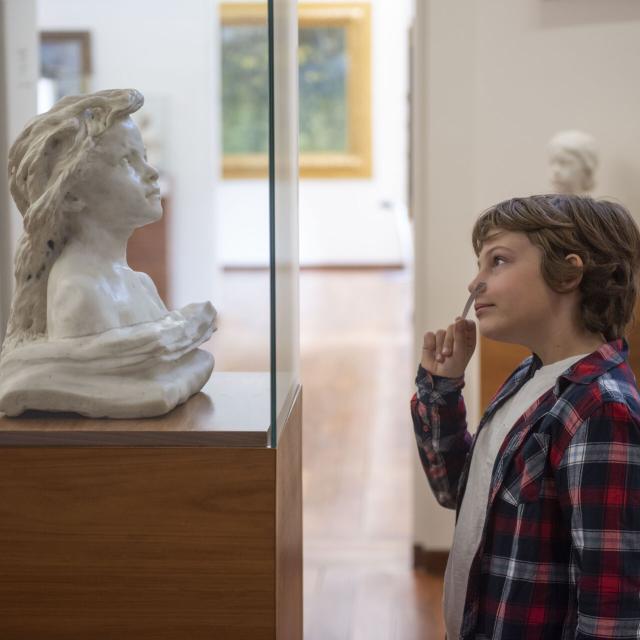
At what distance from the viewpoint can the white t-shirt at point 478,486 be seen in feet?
5.00

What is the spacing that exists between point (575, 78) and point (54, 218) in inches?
80.5

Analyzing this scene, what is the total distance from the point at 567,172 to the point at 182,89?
5.36 m

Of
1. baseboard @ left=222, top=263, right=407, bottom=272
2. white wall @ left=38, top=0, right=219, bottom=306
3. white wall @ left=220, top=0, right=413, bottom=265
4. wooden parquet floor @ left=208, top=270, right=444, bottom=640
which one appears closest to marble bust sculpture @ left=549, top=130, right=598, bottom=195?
wooden parquet floor @ left=208, top=270, right=444, bottom=640

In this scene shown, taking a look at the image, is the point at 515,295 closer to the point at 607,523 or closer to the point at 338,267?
the point at 607,523

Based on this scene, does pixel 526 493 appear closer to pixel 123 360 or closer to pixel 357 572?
pixel 123 360

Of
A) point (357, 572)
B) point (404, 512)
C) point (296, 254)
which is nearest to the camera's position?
point (296, 254)

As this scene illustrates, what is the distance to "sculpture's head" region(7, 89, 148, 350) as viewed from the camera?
62.1 inches

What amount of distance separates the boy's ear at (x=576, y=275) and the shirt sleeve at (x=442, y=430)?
0.26m

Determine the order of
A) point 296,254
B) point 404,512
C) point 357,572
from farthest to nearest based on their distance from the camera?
1. point 404,512
2. point 357,572
3. point 296,254

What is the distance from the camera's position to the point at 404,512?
402cm

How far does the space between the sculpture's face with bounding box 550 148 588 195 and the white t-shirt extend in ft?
5.23

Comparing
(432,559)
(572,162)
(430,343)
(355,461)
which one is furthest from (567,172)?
(355,461)

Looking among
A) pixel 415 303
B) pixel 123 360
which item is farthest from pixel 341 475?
pixel 123 360

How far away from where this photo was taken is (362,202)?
11.2 meters
